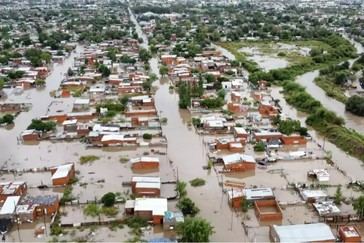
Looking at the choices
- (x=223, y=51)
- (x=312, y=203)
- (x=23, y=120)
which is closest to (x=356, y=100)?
(x=312, y=203)

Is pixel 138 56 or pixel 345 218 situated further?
pixel 138 56

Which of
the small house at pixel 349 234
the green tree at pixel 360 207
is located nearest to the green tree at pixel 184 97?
the green tree at pixel 360 207

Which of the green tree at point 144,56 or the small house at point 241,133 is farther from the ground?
the small house at point 241,133

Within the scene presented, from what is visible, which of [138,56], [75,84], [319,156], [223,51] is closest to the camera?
[319,156]

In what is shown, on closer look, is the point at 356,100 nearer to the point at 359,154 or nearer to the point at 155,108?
the point at 359,154

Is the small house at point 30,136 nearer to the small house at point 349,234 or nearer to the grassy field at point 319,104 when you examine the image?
the grassy field at point 319,104

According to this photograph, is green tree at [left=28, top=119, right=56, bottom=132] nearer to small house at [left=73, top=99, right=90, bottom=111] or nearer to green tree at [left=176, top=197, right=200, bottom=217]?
small house at [left=73, top=99, right=90, bottom=111]
